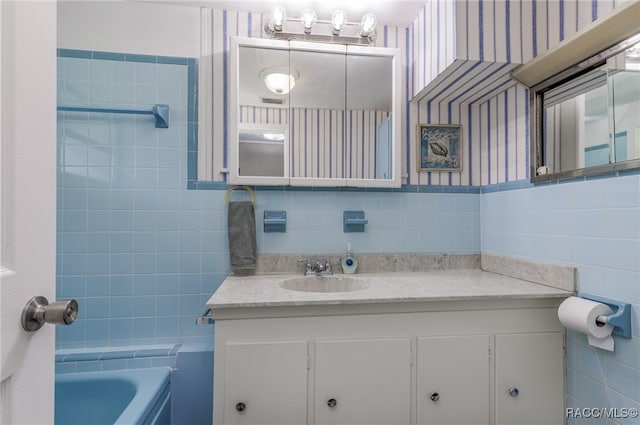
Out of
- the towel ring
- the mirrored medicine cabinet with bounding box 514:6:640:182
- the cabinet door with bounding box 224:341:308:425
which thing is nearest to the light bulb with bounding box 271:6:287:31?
the towel ring

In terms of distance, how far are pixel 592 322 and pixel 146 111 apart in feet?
6.77

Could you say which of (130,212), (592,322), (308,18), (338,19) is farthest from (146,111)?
(592,322)

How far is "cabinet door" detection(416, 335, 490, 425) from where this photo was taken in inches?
46.9

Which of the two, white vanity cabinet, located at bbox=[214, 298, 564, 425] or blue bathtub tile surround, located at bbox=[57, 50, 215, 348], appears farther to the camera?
blue bathtub tile surround, located at bbox=[57, 50, 215, 348]

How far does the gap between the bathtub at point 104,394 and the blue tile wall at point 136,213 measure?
0.16 m

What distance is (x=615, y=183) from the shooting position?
109cm

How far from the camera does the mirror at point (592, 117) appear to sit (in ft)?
3.42

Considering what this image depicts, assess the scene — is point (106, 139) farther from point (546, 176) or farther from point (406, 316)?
point (546, 176)

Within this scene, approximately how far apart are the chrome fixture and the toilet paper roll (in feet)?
5.01

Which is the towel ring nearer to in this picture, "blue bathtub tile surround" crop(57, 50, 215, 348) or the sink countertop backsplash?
"blue bathtub tile surround" crop(57, 50, 215, 348)

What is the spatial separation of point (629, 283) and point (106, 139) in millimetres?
2275

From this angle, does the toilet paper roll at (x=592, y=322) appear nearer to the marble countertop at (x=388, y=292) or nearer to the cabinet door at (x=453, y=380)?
the marble countertop at (x=388, y=292)

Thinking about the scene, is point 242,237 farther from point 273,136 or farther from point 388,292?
point 388,292

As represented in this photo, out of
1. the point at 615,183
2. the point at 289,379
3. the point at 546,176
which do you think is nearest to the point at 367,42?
the point at 546,176
